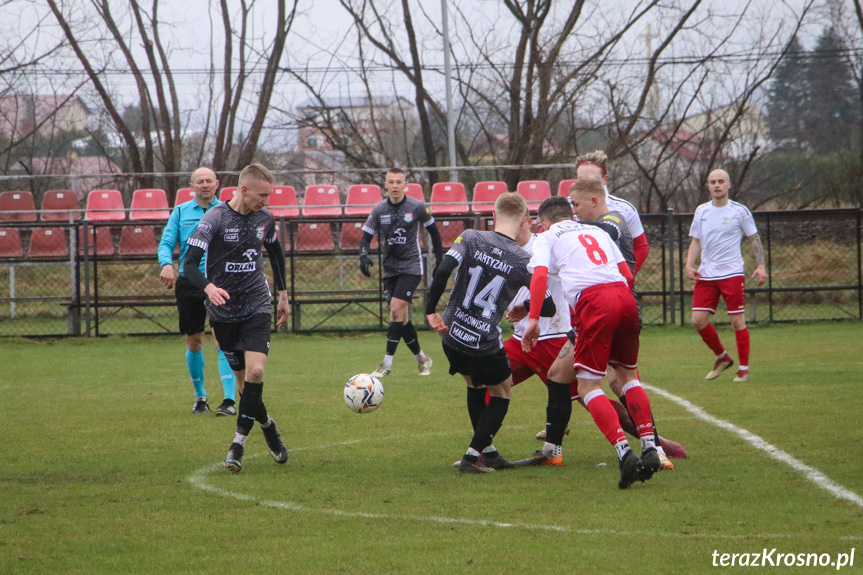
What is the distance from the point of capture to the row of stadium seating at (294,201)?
68.1ft

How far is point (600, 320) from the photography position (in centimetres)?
543

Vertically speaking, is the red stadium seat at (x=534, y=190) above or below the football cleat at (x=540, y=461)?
above

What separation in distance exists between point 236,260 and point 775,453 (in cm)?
384

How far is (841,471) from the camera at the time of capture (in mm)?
5547

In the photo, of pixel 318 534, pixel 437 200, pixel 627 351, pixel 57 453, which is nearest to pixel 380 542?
pixel 318 534

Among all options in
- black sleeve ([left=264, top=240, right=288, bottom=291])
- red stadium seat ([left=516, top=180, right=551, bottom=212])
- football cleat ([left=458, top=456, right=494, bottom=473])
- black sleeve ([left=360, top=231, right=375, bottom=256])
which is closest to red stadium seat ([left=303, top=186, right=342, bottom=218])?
red stadium seat ([left=516, top=180, right=551, bottom=212])

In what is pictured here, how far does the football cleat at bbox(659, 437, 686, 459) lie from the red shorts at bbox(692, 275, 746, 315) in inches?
170

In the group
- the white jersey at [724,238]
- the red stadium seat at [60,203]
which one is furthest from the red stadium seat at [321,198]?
the white jersey at [724,238]

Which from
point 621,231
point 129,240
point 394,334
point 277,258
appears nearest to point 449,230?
point 129,240

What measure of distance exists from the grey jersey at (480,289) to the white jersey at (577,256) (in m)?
0.25

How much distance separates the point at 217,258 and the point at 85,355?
28.8ft

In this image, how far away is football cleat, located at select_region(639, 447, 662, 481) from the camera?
5141 millimetres

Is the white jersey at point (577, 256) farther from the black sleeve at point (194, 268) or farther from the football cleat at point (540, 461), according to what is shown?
the black sleeve at point (194, 268)

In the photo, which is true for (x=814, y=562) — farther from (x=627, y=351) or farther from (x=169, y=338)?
(x=169, y=338)
